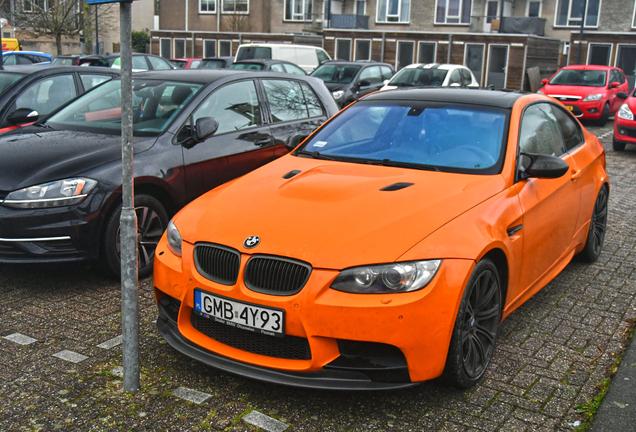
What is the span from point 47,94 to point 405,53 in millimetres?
32064

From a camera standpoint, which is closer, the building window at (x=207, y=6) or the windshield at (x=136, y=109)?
the windshield at (x=136, y=109)

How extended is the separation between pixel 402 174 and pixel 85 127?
10.2 ft

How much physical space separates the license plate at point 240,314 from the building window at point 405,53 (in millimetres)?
35472

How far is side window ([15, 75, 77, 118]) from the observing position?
7.61 meters

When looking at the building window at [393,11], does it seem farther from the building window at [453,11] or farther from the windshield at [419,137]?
the windshield at [419,137]

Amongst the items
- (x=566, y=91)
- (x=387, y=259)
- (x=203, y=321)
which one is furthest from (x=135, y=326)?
(x=566, y=91)

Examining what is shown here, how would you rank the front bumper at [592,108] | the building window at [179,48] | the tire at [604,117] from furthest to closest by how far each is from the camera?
1. the building window at [179,48]
2. the tire at [604,117]
3. the front bumper at [592,108]

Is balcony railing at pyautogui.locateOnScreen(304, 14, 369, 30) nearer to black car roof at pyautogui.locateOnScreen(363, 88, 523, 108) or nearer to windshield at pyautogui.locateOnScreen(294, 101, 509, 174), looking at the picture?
black car roof at pyautogui.locateOnScreen(363, 88, 523, 108)

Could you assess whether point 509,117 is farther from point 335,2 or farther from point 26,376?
point 335,2

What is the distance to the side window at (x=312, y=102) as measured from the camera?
7.33 meters

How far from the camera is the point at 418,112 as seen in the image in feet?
15.5

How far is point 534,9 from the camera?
49688 millimetres

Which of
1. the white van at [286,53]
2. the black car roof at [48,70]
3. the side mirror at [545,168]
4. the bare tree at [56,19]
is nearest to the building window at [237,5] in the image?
the bare tree at [56,19]

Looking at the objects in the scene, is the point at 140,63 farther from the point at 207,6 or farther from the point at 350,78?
the point at 207,6
